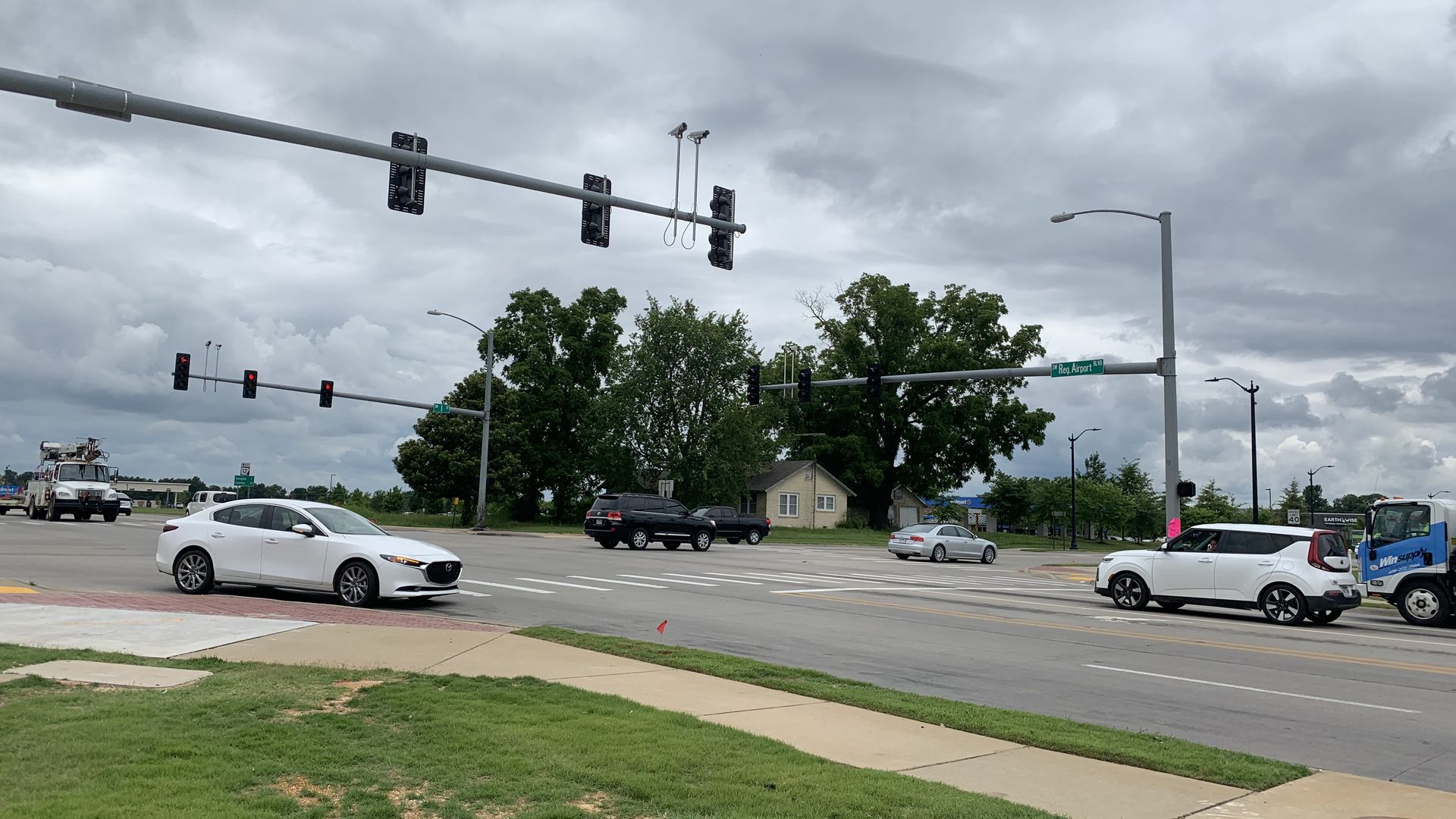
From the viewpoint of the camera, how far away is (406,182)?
49.9 ft

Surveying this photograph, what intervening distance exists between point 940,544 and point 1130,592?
776 inches

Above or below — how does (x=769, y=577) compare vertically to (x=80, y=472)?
below

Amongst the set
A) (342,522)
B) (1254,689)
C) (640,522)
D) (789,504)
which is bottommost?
(1254,689)

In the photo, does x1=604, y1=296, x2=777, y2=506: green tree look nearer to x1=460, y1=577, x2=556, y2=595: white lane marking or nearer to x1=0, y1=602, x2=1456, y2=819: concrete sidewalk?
x1=460, y1=577, x2=556, y2=595: white lane marking

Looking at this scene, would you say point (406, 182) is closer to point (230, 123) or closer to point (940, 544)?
point (230, 123)

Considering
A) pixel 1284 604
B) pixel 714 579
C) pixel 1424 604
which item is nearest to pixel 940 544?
pixel 714 579

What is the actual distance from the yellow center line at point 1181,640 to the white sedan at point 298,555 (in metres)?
7.29

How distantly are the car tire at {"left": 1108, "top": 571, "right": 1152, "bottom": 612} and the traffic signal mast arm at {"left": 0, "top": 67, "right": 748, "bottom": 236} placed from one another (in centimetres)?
1116

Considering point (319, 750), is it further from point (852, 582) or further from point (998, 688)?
point (852, 582)

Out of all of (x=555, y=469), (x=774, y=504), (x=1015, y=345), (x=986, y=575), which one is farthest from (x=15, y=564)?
(x=1015, y=345)

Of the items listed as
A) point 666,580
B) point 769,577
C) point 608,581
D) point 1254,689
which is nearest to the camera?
point 1254,689

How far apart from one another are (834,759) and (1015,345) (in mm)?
71755

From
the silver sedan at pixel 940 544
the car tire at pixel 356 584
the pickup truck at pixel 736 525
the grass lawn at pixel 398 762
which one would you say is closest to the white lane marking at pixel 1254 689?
the grass lawn at pixel 398 762

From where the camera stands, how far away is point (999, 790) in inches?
248
